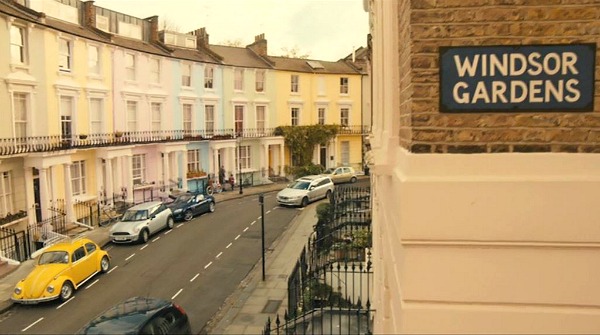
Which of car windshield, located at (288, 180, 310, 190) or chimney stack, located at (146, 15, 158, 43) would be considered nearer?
car windshield, located at (288, 180, 310, 190)

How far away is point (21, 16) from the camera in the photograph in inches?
796

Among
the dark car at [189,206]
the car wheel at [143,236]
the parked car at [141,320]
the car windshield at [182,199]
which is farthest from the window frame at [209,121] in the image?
the parked car at [141,320]

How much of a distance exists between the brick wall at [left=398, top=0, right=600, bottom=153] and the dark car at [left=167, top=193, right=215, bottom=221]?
871 inches

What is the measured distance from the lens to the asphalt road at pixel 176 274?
13289 mm

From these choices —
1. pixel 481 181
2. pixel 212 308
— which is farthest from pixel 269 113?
pixel 481 181

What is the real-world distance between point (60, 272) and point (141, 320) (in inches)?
233

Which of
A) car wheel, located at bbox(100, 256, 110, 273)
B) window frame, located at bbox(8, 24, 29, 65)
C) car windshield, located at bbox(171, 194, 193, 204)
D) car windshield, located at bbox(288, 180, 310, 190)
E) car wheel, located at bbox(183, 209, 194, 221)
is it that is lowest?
car wheel, located at bbox(100, 256, 110, 273)

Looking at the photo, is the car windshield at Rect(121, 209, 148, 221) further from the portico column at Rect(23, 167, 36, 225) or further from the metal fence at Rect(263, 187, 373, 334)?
the metal fence at Rect(263, 187, 373, 334)

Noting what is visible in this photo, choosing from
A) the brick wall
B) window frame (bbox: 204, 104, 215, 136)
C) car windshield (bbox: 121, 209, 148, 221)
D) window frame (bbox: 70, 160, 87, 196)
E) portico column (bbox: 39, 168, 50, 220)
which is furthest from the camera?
window frame (bbox: 204, 104, 215, 136)

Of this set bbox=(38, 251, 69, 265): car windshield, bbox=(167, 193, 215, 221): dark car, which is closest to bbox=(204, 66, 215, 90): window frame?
bbox=(167, 193, 215, 221): dark car

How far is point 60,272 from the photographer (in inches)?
572

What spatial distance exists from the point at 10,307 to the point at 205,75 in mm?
23963

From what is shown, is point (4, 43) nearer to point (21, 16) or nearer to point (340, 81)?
point (21, 16)

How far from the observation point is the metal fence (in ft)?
34.2
